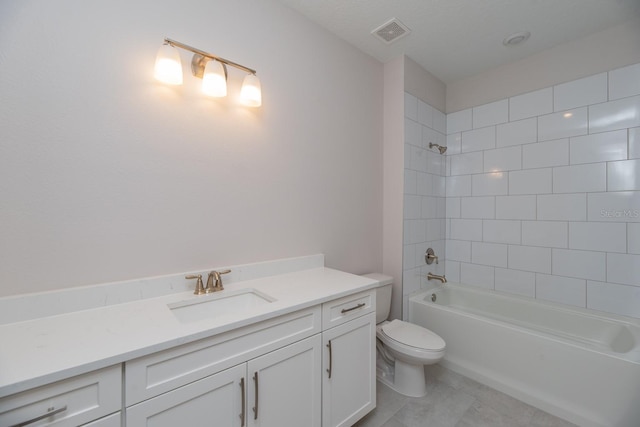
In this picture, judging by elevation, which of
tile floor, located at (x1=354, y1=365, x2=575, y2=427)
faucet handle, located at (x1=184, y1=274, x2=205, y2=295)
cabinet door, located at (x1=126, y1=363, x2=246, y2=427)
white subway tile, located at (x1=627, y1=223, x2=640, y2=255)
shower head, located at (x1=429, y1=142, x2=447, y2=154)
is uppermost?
shower head, located at (x1=429, y1=142, x2=447, y2=154)

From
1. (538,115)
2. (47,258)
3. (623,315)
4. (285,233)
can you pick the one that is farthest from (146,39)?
(623,315)

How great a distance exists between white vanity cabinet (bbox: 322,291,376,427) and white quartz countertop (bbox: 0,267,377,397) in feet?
0.50

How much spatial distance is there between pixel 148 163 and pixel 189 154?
0.59ft

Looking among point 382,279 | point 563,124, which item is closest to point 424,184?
point 382,279

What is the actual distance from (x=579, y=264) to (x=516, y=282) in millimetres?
440

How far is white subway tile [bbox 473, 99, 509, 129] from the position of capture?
2314 mm

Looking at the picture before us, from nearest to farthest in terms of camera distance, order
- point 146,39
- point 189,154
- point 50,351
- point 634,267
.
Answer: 1. point 50,351
2. point 146,39
3. point 189,154
4. point 634,267

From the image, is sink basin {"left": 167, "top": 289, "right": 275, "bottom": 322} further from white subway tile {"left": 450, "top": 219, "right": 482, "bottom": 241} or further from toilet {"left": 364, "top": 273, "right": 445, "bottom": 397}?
white subway tile {"left": 450, "top": 219, "right": 482, "bottom": 241}

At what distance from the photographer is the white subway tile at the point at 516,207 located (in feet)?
7.14

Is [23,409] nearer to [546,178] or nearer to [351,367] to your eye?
[351,367]

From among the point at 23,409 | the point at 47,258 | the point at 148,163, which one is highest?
the point at 148,163

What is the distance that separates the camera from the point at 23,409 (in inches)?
24.3

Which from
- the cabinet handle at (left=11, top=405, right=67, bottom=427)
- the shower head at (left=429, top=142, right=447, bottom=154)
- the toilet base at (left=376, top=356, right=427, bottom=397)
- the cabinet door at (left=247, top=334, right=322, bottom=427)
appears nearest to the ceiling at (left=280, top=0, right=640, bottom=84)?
the shower head at (left=429, top=142, right=447, bottom=154)

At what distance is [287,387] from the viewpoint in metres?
1.09
